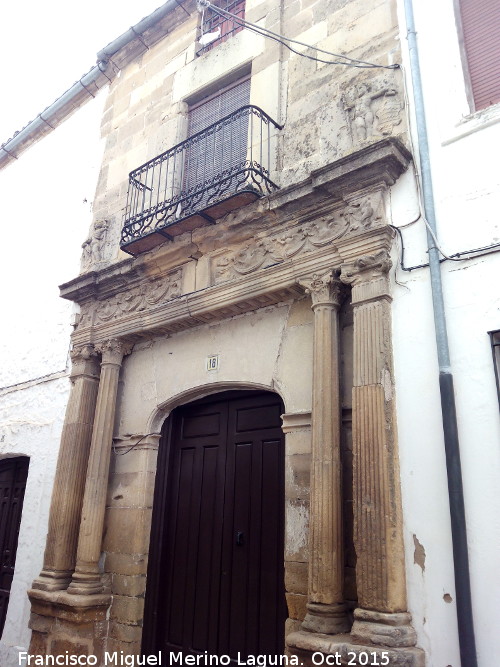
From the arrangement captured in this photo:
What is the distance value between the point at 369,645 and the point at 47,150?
308 inches

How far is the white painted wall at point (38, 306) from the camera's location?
216 inches

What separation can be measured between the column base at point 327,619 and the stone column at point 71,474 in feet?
8.53

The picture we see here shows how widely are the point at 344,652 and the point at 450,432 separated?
51.7 inches

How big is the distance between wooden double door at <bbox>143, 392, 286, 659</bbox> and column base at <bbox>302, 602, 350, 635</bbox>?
0.70m

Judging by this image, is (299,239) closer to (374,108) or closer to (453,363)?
(374,108)

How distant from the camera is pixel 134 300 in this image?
545cm

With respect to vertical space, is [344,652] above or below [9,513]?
below

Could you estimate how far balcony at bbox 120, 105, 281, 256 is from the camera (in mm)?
4691

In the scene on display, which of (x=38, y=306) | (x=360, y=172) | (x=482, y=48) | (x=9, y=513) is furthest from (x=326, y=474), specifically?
(x=38, y=306)

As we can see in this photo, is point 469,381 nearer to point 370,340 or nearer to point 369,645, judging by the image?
point 370,340

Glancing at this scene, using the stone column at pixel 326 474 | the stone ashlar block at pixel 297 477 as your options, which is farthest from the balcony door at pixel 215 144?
the stone ashlar block at pixel 297 477

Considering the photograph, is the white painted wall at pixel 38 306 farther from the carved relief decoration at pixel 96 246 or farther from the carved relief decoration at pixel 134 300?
the carved relief decoration at pixel 134 300

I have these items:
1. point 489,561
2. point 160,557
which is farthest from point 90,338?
point 489,561

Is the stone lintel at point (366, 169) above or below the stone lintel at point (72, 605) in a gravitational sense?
above
